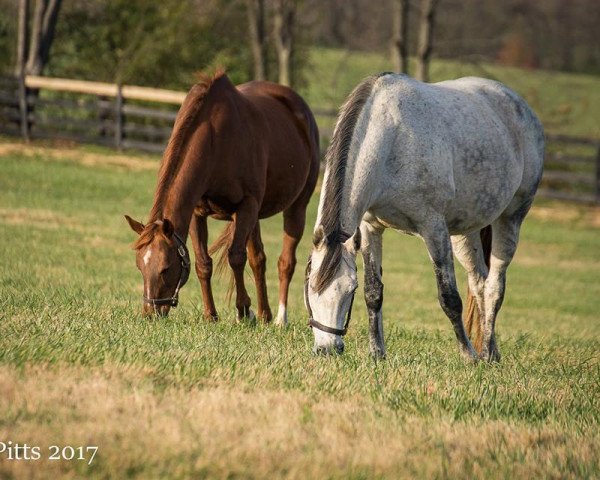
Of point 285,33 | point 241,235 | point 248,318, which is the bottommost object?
point 285,33

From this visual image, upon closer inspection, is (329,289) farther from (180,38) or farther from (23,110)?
(180,38)

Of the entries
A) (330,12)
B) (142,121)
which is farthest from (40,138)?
(330,12)

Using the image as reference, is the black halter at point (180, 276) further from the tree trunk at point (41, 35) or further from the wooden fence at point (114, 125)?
the tree trunk at point (41, 35)

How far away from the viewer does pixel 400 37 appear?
27.3 metres

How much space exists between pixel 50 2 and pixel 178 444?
92.7 feet

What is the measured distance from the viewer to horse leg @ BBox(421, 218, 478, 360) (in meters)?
7.00

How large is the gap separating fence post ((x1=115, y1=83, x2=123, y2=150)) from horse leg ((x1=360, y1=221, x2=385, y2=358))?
20.4 meters

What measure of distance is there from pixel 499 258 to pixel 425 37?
20.4 meters

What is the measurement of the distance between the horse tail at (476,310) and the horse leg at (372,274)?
1432mm

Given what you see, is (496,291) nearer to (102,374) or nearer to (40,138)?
(102,374)

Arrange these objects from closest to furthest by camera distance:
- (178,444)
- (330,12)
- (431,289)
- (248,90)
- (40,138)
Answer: (178,444)
(248,90)
(431,289)
(40,138)
(330,12)

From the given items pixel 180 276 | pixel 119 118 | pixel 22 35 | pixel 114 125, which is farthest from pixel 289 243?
pixel 22 35

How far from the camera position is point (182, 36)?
32.1m

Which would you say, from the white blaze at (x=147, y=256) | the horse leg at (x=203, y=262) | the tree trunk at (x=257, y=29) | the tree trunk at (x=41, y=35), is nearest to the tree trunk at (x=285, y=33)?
the tree trunk at (x=257, y=29)
